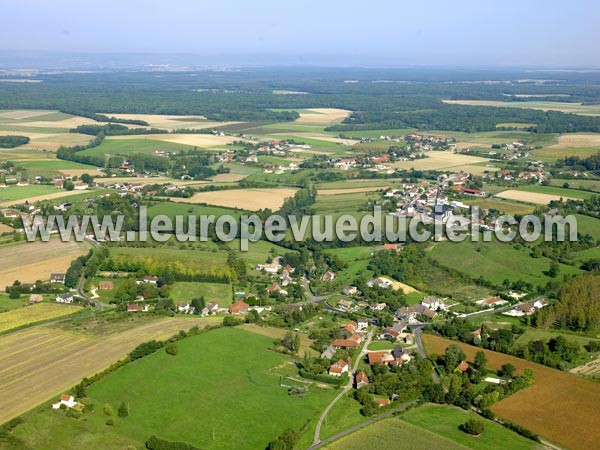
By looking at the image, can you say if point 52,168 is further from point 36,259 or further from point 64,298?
point 64,298

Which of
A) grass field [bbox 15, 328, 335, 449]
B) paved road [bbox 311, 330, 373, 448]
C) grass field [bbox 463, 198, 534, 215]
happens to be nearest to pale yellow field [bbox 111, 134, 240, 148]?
grass field [bbox 463, 198, 534, 215]

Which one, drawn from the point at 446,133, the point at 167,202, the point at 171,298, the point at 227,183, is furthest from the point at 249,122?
the point at 171,298

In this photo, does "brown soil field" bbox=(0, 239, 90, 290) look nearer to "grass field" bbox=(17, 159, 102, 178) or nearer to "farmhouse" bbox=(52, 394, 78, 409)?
"farmhouse" bbox=(52, 394, 78, 409)

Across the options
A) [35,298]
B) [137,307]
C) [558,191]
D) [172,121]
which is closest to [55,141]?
[172,121]

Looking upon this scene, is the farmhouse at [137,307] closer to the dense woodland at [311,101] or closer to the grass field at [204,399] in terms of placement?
the grass field at [204,399]

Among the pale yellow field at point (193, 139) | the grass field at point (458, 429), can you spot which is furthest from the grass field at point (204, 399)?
the pale yellow field at point (193, 139)

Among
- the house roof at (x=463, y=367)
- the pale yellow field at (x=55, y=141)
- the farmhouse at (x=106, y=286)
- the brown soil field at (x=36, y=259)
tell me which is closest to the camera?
the house roof at (x=463, y=367)
